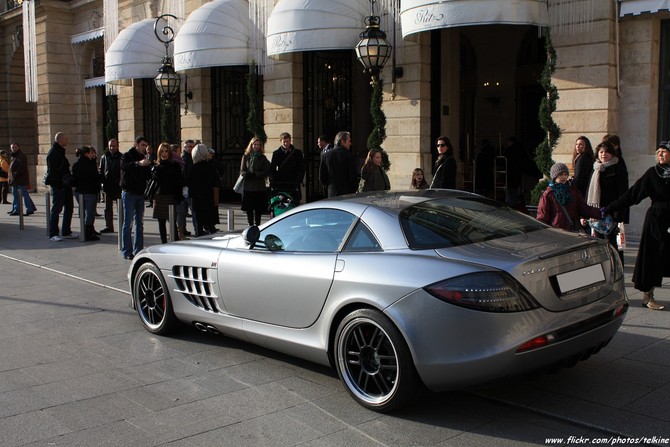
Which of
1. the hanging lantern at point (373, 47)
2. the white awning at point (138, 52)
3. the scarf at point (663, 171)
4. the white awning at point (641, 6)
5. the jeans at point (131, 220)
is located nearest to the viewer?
the scarf at point (663, 171)

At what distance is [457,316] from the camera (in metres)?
4.24

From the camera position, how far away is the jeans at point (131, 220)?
37.2 ft

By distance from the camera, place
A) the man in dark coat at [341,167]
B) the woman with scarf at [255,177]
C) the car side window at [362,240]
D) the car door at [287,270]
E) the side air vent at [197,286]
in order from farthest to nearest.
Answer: the woman with scarf at [255,177], the man in dark coat at [341,167], the side air vent at [197,286], the car door at [287,270], the car side window at [362,240]

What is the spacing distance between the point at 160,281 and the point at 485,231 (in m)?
3.22

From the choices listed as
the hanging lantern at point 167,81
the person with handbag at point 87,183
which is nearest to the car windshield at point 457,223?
the person with handbag at point 87,183

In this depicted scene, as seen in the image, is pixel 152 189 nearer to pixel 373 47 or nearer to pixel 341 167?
pixel 341 167

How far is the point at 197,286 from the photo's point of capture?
6.25 meters

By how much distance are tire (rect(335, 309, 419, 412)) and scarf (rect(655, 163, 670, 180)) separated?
398 cm

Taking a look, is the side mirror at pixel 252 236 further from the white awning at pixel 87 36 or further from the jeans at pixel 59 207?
the white awning at pixel 87 36

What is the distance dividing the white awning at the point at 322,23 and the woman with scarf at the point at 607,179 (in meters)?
7.31

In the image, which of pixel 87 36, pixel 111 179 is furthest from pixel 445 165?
pixel 87 36

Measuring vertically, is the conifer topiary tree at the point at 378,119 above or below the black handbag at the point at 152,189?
above

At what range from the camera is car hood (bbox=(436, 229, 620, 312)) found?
173 inches

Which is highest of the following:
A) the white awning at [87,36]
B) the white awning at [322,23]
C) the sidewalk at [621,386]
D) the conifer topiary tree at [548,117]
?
the white awning at [87,36]
